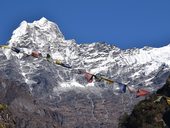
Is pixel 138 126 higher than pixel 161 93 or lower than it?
lower

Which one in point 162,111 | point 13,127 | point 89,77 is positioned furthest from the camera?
point 162,111

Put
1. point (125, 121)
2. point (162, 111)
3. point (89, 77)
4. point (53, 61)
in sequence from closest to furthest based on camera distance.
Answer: point (53, 61) < point (89, 77) < point (162, 111) < point (125, 121)

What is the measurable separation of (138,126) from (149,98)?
5.31 meters

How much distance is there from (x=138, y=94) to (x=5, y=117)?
15.2m

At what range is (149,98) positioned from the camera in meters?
78.9

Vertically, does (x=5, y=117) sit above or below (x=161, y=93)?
below

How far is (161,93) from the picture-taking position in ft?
270

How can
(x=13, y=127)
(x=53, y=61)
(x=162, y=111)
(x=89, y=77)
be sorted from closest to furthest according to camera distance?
(x=53, y=61) < (x=89, y=77) < (x=13, y=127) < (x=162, y=111)

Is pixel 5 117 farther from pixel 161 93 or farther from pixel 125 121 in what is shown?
pixel 161 93

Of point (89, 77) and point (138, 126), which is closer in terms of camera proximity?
point (89, 77)

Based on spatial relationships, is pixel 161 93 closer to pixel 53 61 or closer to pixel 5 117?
pixel 5 117

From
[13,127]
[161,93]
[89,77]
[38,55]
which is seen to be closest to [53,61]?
[38,55]

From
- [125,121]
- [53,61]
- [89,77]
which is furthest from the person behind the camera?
[125,121]

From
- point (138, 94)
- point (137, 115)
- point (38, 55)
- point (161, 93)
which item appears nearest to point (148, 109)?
point (137, 115)
